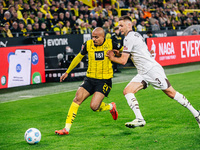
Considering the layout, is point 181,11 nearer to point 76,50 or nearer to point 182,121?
point 76,50

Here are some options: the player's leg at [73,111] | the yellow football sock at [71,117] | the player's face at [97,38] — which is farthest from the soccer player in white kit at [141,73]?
the yellow football sock at [71,117]

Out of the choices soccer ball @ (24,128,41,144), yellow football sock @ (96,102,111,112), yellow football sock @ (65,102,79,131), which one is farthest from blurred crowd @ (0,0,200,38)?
soccer ball @ (24,128,41,144)

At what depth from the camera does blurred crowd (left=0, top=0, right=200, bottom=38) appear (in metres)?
Answer: 16.0

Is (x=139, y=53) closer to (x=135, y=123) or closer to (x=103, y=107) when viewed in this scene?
(x=135, y=123)

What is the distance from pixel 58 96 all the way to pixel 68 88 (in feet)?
5.93

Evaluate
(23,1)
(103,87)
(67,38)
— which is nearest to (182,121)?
(103,87)

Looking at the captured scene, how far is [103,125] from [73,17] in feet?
39.2

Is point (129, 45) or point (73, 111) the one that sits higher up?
point (129, 45)

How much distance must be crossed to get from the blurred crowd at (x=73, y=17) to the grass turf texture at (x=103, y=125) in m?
5.87

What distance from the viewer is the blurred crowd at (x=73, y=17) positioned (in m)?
16.0

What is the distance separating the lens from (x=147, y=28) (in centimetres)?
2339

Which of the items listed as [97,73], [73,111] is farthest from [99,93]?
[73,111]

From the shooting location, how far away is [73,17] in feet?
61.4

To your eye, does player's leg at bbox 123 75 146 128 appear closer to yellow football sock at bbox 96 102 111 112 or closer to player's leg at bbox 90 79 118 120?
player's leg at bbox 90 79 118 120
